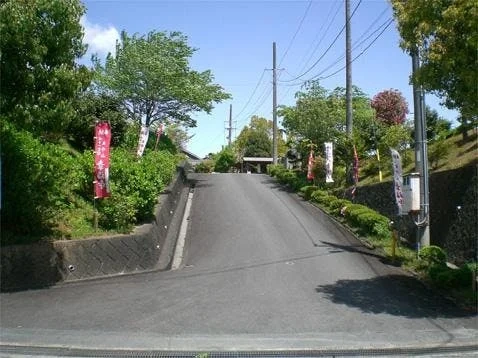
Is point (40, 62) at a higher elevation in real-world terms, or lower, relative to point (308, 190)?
higher

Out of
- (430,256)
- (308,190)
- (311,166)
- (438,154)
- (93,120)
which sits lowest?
(430,256)

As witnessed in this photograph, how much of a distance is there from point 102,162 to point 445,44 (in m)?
8.53

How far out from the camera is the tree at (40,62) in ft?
30.0

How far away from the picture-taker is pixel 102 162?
13688mm

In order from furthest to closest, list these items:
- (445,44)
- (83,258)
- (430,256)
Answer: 1. (430,256)
2. (83,258)
3. (445,44)

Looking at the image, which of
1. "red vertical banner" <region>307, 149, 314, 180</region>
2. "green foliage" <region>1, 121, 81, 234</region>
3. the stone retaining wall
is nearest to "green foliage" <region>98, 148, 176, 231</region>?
the stone retaining wall

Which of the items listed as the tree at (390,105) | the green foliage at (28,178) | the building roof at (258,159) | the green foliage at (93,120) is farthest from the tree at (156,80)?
the building roof at (258,159)

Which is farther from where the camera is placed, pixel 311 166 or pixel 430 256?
pixel 311 166

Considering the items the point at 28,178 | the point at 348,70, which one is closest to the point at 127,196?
the point at 28,178

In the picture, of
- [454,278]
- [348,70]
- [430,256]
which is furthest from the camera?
[348,70]

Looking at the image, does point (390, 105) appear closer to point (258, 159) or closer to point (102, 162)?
point (258, 159)

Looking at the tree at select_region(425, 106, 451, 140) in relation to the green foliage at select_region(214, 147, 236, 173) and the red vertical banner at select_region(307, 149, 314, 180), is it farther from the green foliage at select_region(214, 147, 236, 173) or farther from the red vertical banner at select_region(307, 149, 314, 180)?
the green foliage at select_region(214, 147, 236, 173)

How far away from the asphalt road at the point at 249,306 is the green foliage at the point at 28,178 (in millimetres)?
1659

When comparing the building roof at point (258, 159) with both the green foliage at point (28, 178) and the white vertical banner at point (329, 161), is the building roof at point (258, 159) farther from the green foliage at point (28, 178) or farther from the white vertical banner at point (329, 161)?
the green foliage at point (28, 178)
